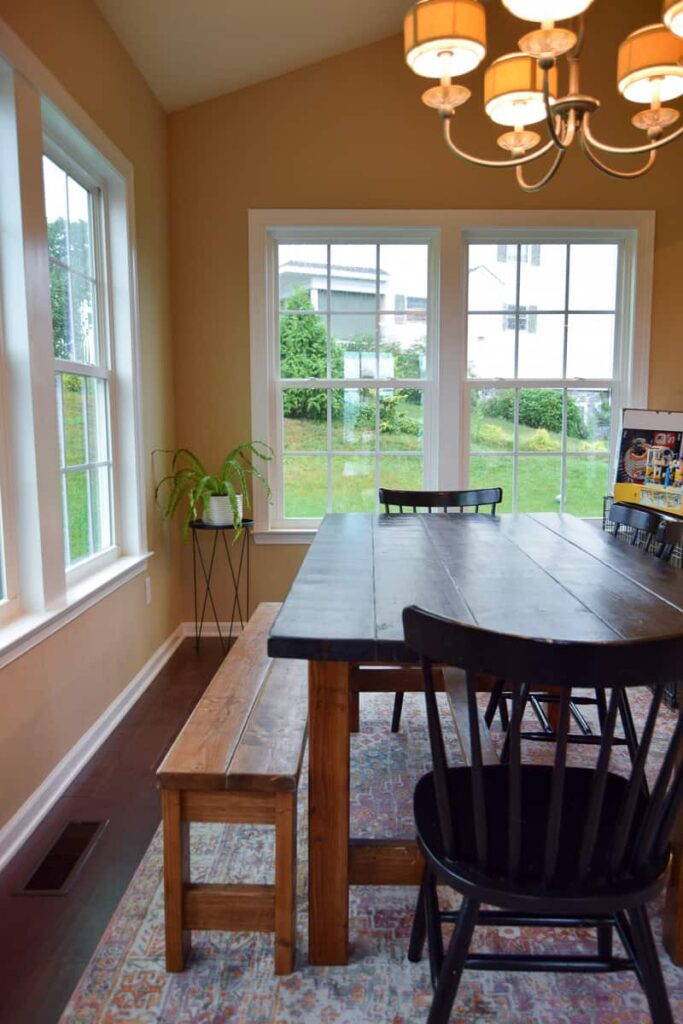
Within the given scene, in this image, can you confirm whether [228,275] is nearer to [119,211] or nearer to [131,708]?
[119,211]

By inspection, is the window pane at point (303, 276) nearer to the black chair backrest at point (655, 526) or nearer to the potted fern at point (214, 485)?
the potted fern at point (214, 485)

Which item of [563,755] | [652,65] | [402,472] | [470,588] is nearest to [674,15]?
[652,65]

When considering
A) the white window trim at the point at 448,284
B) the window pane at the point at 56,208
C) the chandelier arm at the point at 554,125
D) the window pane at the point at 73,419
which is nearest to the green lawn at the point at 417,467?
the white window trim at the point at 448,284

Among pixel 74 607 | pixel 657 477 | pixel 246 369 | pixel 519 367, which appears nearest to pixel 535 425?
pixel 519 367

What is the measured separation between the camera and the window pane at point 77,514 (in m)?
2.56

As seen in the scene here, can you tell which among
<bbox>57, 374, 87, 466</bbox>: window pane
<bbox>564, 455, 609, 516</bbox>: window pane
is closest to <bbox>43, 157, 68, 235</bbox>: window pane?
<bbox>57, 374, 87, 466</bbox>: window pane

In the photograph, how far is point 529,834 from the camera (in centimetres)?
121

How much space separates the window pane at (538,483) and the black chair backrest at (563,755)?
9.17 feet

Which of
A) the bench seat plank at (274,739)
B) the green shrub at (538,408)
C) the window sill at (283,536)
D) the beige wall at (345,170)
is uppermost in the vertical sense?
the beige wall at (345,170)

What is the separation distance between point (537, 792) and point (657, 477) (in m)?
2.60

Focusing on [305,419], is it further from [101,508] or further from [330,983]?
[330,983]

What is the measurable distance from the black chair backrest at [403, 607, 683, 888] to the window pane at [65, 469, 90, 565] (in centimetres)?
187

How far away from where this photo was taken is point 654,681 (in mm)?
973

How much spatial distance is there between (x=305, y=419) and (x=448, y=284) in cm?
111
